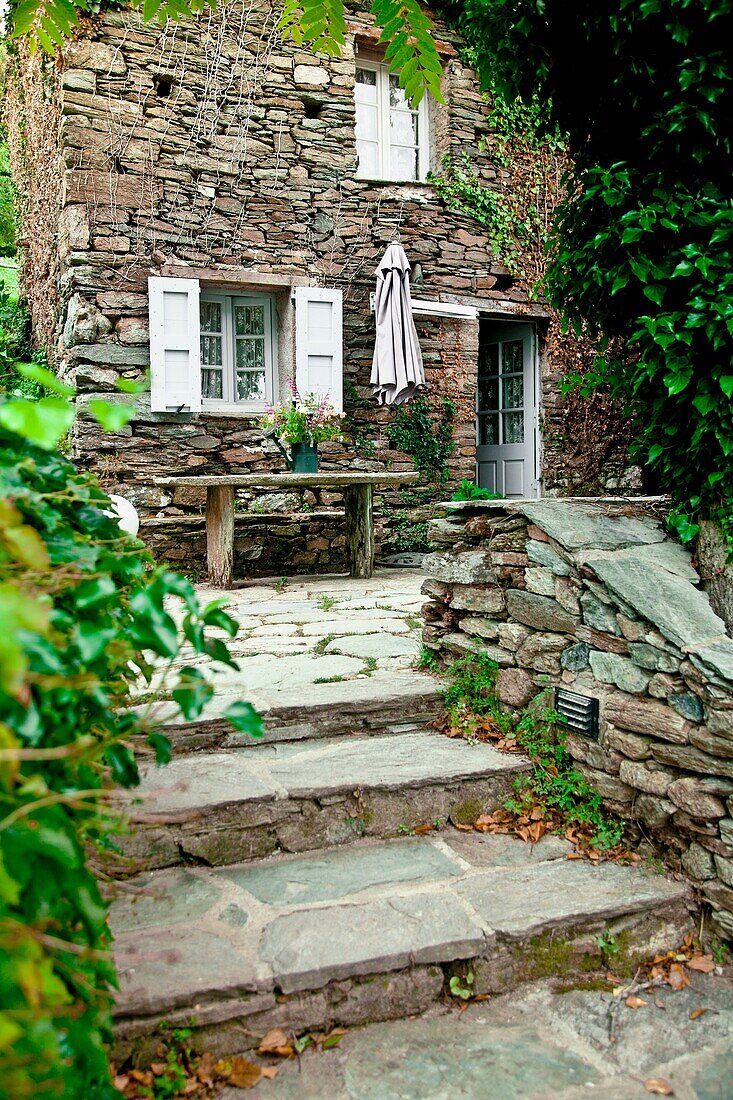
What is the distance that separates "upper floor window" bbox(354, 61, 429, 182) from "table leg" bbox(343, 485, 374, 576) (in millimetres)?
3319

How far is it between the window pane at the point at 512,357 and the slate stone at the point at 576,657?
641 cm

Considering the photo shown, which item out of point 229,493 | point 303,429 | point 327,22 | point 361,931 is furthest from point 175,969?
point 303,429

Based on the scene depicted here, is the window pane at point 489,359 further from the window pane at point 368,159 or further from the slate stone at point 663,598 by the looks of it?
the slate stone at point 663,598

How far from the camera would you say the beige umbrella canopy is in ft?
23.7

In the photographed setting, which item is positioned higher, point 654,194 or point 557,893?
point 654,194

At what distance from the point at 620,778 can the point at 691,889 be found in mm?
361

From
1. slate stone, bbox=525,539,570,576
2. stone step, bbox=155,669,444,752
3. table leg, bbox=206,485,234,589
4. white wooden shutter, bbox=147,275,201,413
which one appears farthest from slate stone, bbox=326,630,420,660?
white wooden shutter, bbox=147,275,201,413

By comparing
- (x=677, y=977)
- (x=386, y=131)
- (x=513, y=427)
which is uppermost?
(x=386, y=131)

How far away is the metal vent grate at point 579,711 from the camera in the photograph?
2682mm

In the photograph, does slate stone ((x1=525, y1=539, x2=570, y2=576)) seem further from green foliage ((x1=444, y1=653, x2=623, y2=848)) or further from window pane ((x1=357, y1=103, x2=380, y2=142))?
window pane ((x1=357, y1=103, x2=380, y2=142))

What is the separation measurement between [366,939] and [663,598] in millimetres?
1311

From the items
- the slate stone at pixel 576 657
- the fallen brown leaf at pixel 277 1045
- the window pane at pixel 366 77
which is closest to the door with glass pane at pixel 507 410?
the window pane at pixel 366 77

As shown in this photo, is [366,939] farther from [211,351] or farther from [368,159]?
[368,159]

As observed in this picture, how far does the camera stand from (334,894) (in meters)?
2.23
